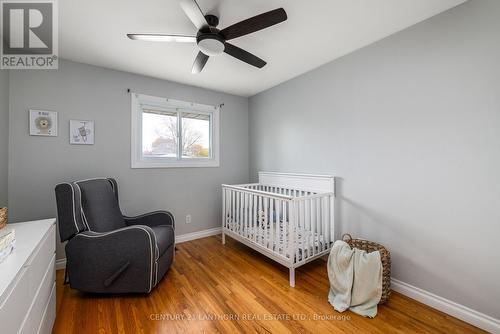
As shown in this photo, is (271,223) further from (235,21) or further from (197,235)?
(235,21)

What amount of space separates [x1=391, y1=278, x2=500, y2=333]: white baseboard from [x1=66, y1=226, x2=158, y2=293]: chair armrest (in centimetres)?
223

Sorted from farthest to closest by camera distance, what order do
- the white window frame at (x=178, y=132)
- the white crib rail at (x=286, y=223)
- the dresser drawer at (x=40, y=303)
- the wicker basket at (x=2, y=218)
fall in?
the white window frame at (x=178, y=132) → the white crib rail at (x=286, y=223) → the wicker basket at (x=2, y=218) → the dresser drawer at (x=40, y=303)

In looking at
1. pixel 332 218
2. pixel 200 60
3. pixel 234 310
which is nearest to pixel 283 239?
pixel 332 218

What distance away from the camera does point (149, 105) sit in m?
2.96

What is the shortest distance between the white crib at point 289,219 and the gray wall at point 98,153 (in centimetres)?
66

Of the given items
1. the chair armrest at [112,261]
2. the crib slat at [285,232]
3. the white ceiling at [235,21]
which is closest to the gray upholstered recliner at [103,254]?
the chair armrest at [112,261]

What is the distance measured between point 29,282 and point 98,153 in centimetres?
180

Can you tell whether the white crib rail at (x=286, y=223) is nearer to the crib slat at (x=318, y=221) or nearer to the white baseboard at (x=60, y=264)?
the crib slat at (x=318, y=221)

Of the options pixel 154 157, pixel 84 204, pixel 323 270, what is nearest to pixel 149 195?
pixel 154 157

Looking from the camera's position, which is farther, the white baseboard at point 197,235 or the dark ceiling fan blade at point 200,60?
the white baseboard at point 197,235

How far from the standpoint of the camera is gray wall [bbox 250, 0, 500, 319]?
4.98 feet

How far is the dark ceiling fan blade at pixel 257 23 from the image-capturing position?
138cm

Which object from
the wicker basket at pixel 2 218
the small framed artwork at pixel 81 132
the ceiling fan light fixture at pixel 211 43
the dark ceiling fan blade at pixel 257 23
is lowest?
the wicker basket at pixel 2 218

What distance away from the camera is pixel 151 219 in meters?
2.47
